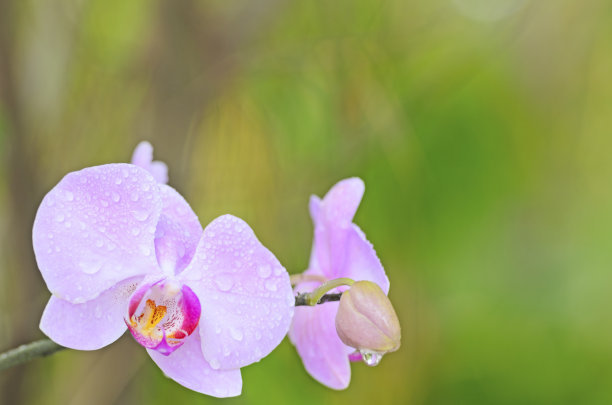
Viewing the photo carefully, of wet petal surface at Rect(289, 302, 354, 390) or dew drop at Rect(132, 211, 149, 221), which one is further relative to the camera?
wet petal surface at Rect(289, 302, 354, 390)

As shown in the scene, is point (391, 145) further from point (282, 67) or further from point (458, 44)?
point (458, 44)

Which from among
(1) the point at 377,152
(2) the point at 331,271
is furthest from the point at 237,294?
(1) the point at 377,152

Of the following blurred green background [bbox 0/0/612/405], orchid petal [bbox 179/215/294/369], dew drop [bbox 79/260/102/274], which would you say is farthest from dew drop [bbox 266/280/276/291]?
blurred green background [bbox 0/0/612/405]

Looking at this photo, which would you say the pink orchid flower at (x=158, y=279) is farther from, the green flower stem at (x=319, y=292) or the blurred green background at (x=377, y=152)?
the blurred green background at (x=377, y=152)

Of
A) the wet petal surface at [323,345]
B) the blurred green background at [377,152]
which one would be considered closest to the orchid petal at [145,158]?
the wet petal surface at [323,345]

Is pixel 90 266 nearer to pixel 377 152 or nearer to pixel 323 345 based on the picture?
pixel 323 345

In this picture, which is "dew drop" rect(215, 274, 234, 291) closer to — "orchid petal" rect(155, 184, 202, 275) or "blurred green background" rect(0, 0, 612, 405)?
"orchid petal" rect(155, 184, 202, 275)
